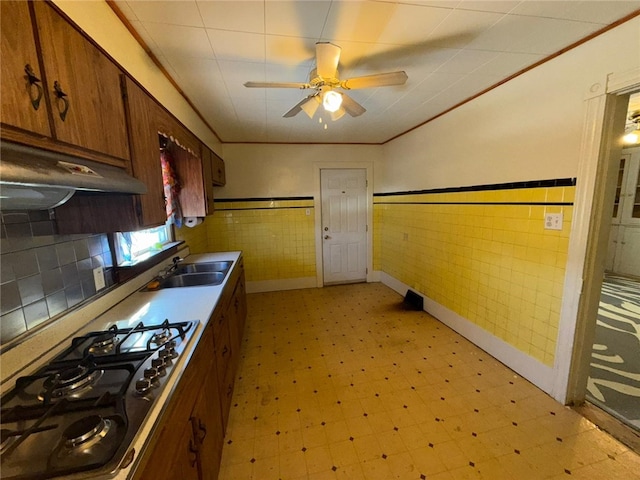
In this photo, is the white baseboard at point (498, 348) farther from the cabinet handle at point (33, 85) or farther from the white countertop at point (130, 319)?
the cabinet handle at point (33, 85)

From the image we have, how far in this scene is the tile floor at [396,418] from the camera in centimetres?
150

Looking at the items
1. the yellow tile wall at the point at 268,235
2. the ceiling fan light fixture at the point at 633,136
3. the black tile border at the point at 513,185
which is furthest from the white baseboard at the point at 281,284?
the ceiling fan light fixture at the point at 633,136

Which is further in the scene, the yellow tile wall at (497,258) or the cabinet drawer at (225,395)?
the yellow tile wall at (497,258)

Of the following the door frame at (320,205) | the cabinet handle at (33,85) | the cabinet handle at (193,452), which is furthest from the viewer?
the door frame at (320,205)

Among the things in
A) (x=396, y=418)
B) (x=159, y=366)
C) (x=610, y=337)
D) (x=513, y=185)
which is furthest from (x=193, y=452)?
(x=610, y=337)

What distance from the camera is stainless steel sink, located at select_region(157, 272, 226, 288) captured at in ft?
7.38

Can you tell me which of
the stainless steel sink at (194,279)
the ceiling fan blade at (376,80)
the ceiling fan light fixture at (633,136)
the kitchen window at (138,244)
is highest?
the ceiling fan light fixture at (633,136)

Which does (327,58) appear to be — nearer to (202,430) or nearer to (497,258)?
(202,430)

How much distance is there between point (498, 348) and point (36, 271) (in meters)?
3.23

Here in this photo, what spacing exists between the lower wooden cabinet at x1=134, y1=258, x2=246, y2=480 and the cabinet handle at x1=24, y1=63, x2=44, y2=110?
1.00 metres

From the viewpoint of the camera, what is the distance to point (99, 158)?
3.51 feet

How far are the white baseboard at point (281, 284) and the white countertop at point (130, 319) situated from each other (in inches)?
81.3

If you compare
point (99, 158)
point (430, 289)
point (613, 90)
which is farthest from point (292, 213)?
point (613, 90)

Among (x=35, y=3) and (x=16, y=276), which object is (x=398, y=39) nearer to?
(x=35, y=3)
